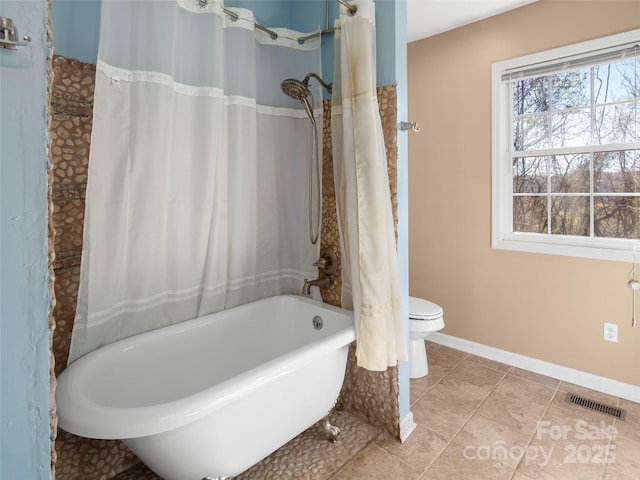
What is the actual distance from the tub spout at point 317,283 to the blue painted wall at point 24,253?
4.66ft

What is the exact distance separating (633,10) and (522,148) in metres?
0.91

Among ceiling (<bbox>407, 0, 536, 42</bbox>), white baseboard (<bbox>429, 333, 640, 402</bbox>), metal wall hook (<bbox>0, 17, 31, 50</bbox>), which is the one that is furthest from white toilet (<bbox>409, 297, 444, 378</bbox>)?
metal wall hook (<bbox>0, 17, 31, 50</bbox>)

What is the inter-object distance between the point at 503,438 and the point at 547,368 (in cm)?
89

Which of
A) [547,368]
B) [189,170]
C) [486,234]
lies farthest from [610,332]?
[189,170]

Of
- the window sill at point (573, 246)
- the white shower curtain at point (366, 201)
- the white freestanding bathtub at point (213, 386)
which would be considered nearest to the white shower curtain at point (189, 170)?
the white freestanding bathtub at point (213, 386)

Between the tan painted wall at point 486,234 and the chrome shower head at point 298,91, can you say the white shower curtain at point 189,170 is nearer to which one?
the chrome shower head at point 298,91

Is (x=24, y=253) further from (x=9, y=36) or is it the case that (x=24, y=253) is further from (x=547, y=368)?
(x=547, y=368)

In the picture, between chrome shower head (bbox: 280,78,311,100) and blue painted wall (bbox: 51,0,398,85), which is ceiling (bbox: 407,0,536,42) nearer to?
blue painted wall (bbox: 51,0,398,85)

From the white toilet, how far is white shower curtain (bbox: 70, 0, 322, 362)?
31.8 inches

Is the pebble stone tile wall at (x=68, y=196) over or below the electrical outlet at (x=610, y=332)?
over

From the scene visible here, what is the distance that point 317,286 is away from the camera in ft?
6.94

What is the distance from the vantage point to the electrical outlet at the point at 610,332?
227 centimetres

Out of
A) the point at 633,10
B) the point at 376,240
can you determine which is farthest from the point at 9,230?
the point at 633,10

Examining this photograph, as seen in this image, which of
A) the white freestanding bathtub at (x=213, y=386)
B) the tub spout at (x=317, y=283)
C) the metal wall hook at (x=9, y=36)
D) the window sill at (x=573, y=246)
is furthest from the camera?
the window sill at (x=573, y=246)
